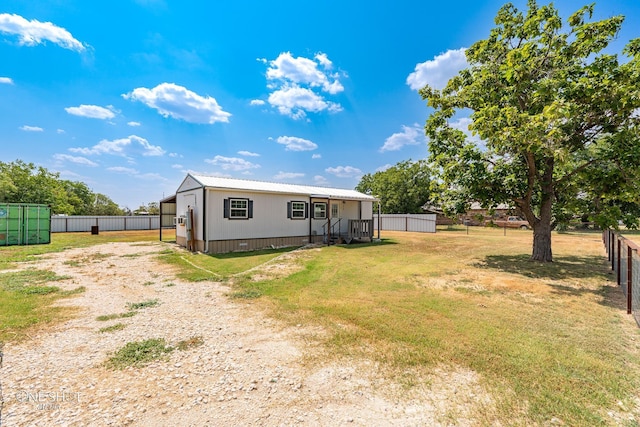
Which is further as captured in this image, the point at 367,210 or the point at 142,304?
the point at 367,210

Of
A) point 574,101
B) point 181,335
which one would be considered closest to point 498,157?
point 574,101

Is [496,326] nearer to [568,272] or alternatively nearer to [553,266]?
[568,272]

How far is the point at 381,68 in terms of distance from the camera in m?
15.3

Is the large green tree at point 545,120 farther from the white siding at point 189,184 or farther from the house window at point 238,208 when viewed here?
the white siding at point 189,184

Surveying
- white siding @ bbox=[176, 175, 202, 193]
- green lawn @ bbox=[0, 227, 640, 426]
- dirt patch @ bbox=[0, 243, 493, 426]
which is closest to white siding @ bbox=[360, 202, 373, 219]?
green lawn @ bbox=[0, 227, 640, 426]

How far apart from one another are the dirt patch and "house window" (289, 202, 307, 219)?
9.82 metres

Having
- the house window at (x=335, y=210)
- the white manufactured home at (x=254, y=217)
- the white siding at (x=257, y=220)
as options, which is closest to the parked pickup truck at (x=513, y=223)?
the house window at (x=335, y=210)

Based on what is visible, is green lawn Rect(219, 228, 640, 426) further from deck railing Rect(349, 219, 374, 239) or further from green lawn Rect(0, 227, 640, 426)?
deck railing Rect(349, 219, 374, 239)

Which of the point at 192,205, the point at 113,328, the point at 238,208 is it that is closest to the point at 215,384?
the point at 113,328

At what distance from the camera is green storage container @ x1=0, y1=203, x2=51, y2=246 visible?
13.8 m

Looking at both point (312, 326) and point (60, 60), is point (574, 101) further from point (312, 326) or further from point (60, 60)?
point (60, 60)

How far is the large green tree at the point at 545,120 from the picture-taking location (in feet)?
23.6

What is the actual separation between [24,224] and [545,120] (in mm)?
22671

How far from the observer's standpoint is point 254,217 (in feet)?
42.3
